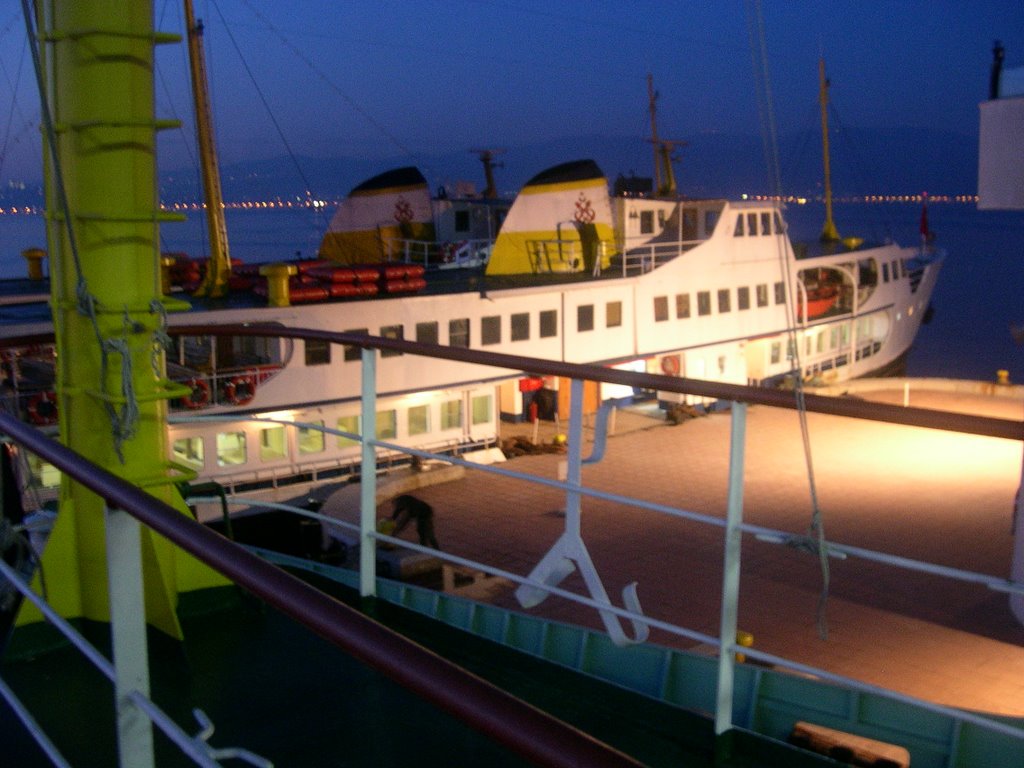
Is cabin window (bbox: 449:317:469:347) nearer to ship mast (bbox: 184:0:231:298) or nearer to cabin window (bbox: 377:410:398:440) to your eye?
cabin window (bbox: 377:410:398:440)

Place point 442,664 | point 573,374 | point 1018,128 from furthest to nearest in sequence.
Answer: point 1018,128
point 573,374
point 442,664

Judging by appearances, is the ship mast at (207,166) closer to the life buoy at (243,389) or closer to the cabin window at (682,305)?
the life buoy at (243,389)

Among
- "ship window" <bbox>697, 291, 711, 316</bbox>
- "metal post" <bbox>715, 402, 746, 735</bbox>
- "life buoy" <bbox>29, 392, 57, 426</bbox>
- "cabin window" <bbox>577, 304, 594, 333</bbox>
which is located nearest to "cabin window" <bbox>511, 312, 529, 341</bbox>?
"cabin window" <bbox>577, 304, 594, 333</bbox>

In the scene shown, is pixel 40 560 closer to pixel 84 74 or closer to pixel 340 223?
pixel 84 74

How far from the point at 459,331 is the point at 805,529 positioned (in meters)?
7.19

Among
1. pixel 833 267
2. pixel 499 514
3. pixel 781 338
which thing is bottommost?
pixel 499 514

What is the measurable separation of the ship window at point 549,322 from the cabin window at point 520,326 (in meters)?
0.43

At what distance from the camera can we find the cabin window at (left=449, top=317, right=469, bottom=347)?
1766 cm

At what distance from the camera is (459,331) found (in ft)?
58.3

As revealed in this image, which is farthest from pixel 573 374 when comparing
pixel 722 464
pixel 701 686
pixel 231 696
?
pixel 722 464

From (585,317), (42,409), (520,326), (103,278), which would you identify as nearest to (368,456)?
(103,278)

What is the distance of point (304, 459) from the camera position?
50.9 feet

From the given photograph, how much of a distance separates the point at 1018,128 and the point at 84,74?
6.15 metres

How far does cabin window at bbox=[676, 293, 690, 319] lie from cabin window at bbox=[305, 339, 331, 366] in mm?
8230
